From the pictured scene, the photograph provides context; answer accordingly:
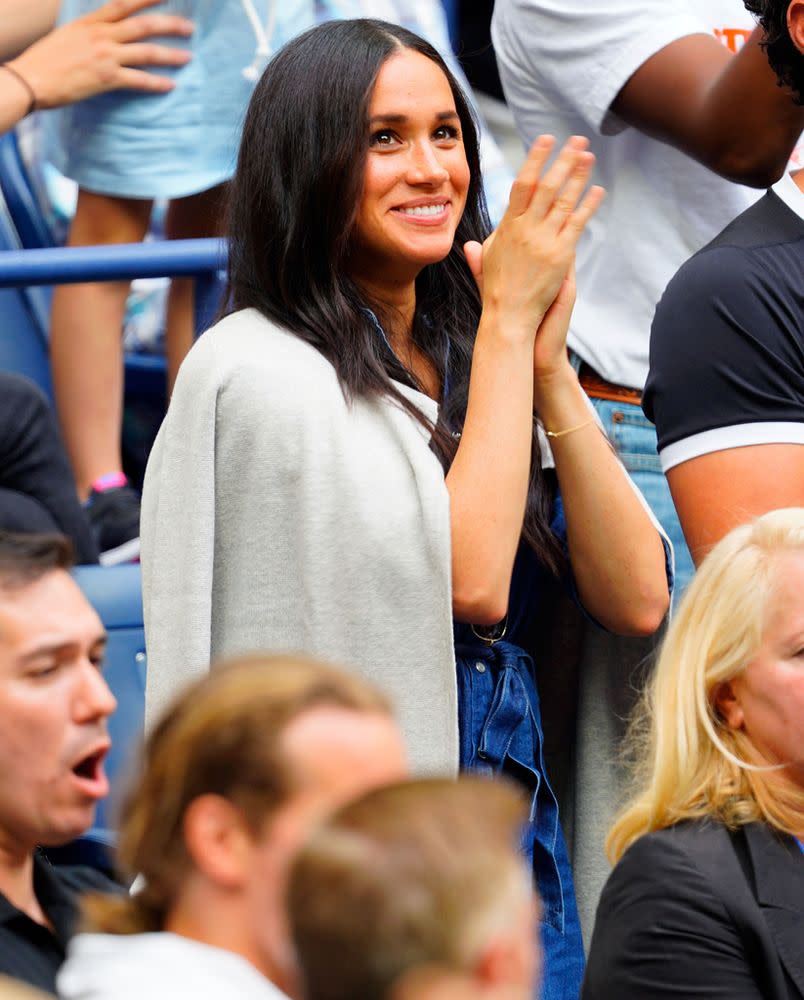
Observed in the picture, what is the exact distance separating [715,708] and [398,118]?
103 centimetres

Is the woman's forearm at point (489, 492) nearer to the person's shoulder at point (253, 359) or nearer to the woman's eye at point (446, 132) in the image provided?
the person's shoulder at point (253, 359)

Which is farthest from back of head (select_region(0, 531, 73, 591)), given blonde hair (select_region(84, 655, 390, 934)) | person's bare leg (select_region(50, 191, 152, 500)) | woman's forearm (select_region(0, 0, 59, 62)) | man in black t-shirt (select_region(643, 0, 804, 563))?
woman's forearm (select_region(0, 0, 59, 62))

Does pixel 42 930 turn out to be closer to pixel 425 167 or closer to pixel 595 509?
pixel 595 509

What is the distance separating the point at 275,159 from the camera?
279 cm

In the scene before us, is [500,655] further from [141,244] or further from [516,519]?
[141,244]

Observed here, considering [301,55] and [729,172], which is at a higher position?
[301,55]

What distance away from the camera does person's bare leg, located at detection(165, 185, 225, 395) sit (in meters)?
4.16

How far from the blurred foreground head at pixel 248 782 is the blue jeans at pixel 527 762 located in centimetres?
100

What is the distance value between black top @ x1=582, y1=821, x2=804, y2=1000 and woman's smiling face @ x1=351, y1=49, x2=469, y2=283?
101 centimetres

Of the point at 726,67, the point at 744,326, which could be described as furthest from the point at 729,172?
the point at 744,326

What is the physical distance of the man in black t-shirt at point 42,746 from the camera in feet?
6.61

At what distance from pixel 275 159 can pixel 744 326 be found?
75cm

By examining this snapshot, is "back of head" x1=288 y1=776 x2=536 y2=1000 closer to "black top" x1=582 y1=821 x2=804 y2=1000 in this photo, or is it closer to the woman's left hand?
"black top" x1=582 y1=821 x2=804 y2=1000

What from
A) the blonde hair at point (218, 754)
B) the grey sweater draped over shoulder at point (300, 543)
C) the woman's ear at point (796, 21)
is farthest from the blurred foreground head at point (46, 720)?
the woman's ear at point (796, 21)
